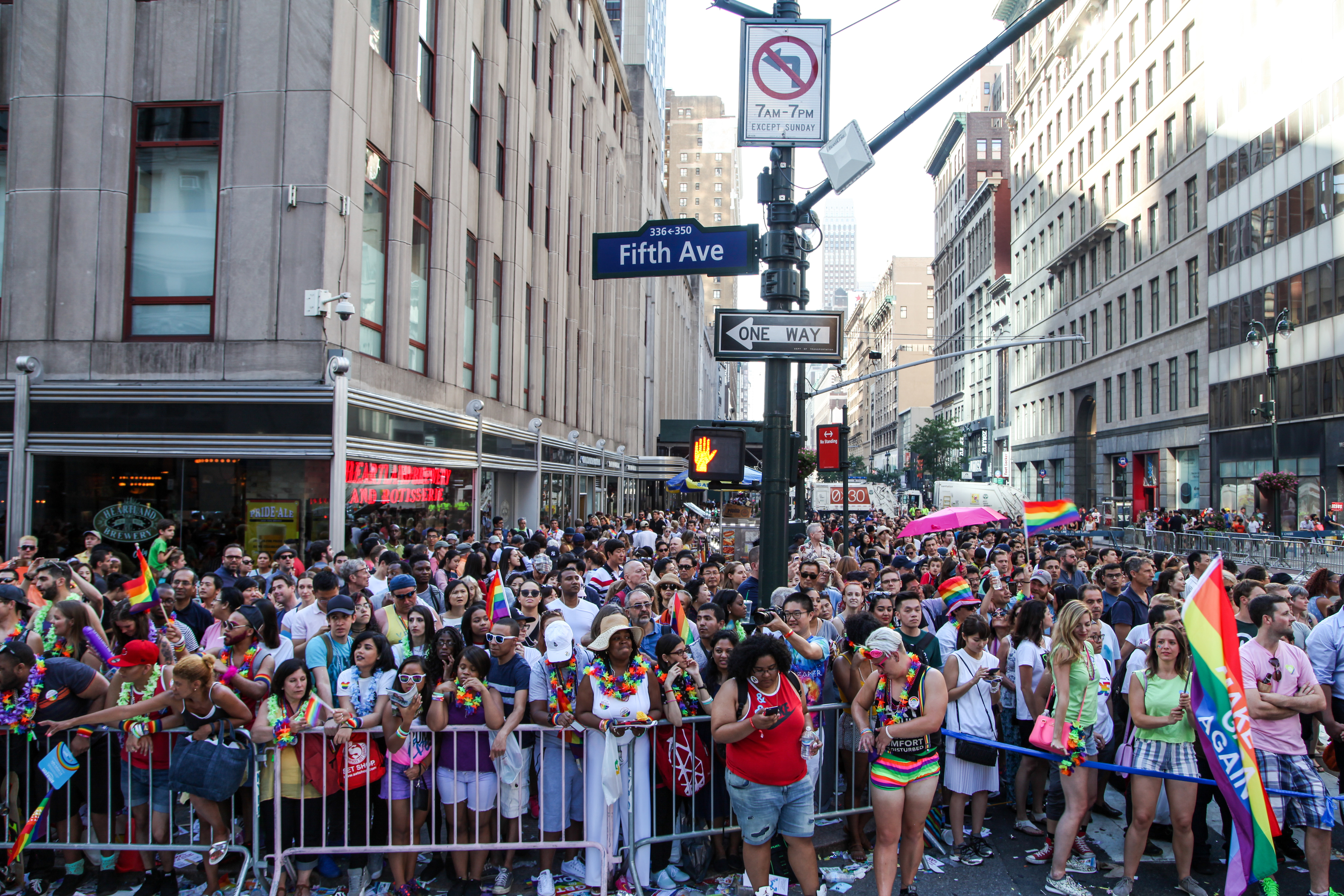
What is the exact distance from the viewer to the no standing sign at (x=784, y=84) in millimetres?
6941

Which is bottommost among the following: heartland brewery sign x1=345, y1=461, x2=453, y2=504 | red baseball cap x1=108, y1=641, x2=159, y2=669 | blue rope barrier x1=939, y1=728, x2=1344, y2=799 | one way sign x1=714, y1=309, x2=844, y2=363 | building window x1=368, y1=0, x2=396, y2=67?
blue rope barrier x1=939, y1=728, x2=1344, y2=799

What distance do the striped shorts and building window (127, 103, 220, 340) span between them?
1198 cm

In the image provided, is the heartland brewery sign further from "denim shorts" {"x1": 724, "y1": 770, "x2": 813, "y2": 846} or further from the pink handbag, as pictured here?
the pink handbag

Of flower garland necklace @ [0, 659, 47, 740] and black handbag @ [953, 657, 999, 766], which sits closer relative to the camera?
flower garland necklace @ [0, 659, 47, 740]

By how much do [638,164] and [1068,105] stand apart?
1200 inches

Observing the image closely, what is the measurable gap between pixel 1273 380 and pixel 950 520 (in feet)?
→ 60.5

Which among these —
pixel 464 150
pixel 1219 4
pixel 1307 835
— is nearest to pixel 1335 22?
pixel 1219 4

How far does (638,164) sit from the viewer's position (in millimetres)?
47938

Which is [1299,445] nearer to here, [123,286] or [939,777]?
[939,777]

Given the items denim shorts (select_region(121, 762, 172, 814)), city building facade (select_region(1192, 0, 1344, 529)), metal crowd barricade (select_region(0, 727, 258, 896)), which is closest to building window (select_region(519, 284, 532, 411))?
metal crowd barricade (select_region(0, 727, 258, 896))

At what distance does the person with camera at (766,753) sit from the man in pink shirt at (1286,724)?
2.69 meters

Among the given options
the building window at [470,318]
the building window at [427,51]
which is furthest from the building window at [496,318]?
the building window at [427,51]

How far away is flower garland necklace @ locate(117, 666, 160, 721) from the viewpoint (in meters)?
5.65

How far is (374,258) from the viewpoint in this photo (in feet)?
50.7
